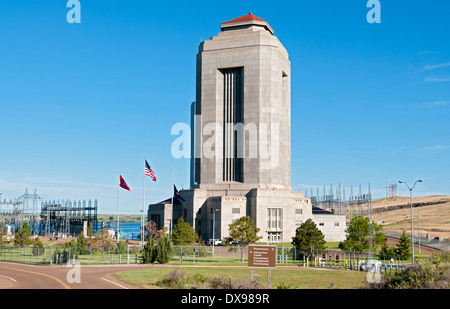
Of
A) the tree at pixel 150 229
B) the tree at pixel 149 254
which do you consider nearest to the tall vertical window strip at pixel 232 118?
the tree at pixel 150 229

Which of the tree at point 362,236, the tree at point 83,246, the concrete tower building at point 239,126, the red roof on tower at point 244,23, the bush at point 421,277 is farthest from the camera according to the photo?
the red roof on tower at point 244,23

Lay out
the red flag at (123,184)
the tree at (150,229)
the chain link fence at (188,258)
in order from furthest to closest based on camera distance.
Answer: the tree at (150,229) → the red flag at (123,184) → the chain link fence at (188,258)

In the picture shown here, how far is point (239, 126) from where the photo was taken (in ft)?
416

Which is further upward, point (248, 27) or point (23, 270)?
point (248, 27)

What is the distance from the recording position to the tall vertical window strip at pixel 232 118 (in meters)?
128

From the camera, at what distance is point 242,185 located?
124 m

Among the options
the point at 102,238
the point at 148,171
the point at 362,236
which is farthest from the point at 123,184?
the point at 362,236

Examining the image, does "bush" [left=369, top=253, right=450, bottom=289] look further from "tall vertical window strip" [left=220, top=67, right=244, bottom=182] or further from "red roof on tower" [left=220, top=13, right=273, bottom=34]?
"red roof on tower" [left=220, top=13, right=273, bottom=34]

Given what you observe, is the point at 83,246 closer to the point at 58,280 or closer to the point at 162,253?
the point at 162,253

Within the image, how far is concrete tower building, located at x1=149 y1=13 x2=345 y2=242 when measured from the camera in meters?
122

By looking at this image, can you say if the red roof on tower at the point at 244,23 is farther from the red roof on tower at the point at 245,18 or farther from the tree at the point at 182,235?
the tree at the point at 182,235
